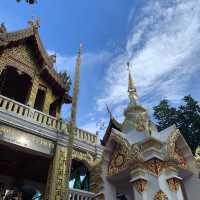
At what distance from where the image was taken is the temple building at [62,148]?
461 centimetres

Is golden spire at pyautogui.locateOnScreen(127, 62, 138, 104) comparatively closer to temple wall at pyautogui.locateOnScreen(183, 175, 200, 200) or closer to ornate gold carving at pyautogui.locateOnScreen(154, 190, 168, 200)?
temple wall at pyautogui.locateOnScreen(183, 175, 200, 200)

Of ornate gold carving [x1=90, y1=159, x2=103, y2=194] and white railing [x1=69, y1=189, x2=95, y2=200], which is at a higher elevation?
white railing [x1=69, y1=189, x2=95, y2=200]

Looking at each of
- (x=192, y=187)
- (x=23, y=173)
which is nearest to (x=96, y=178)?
(x=192, y=187)

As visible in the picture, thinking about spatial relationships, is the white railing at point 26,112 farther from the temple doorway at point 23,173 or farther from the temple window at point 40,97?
the temple window at point 40,97

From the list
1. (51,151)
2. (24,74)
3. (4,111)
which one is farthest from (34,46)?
(51,151)

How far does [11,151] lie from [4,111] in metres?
2.87

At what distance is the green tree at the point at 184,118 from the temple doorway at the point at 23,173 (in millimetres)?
7313

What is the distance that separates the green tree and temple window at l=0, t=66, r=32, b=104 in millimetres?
8027

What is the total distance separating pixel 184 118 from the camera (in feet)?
49.9

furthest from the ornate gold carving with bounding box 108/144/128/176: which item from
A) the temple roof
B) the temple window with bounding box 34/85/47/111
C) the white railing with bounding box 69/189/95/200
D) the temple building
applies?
the temple roof

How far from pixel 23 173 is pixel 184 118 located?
9707 mm

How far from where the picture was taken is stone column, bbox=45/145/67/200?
888 cm

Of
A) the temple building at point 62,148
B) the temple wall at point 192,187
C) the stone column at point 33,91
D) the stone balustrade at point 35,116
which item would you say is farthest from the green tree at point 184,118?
the temple wall at point 192,187

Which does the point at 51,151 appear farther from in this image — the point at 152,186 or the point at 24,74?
the point at 152,186
